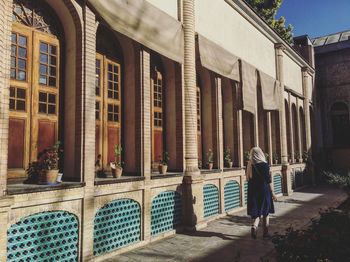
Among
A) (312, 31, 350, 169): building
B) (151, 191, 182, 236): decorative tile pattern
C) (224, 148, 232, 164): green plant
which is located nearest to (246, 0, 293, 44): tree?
(312, 31, 350, 169): building

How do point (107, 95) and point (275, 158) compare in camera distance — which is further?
point (275, 158)

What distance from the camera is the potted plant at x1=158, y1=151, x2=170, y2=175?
299 inches

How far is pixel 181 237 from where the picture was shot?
23.4 feet

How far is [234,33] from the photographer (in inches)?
440

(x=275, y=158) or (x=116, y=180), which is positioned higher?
(x=275, y=158)

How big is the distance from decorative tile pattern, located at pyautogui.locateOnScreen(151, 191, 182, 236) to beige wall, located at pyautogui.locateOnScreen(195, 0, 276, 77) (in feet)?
15.2

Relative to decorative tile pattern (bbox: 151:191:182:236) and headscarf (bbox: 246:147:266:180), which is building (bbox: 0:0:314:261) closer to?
decorative tile pattern (bbox: 151:191:182:236)

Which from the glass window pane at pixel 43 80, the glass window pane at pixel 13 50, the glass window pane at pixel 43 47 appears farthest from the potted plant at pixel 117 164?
the glass window pane at pixel 13 50

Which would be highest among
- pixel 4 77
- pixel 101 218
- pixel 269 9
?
pixel 269 9

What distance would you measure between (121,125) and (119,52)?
1632 mm

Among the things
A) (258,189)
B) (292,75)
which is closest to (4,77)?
(258,189)

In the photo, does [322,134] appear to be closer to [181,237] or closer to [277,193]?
[277,193]

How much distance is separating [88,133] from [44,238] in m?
1.77

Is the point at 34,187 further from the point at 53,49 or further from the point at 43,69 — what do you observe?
the point at 53,49
